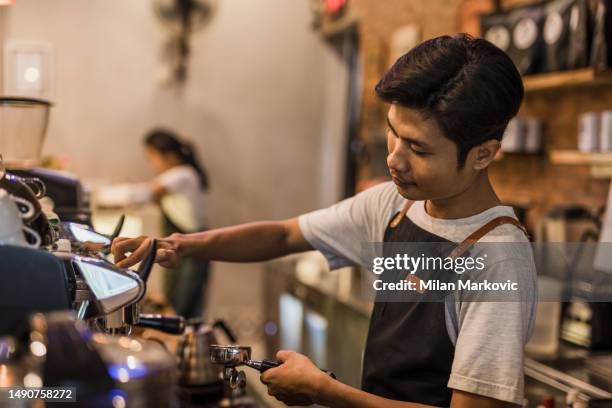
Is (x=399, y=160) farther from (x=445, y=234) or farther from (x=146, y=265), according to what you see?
(x=146, y=265)

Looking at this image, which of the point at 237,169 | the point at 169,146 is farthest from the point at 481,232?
the point at 237,169

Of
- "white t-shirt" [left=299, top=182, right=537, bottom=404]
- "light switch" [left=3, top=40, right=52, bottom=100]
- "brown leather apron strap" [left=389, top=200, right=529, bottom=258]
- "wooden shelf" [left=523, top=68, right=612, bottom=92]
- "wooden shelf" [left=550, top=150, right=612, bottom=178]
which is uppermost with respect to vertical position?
"wooden shelf" [left=523, top=68, right=612, bottom=92]

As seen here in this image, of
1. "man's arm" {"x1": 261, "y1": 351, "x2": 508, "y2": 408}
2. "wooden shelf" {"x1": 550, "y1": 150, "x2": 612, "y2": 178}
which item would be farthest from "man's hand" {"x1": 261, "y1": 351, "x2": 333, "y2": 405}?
"wooden shelf" {"x1": 550, "y1": 150, "x2": 612, "y2": 178}

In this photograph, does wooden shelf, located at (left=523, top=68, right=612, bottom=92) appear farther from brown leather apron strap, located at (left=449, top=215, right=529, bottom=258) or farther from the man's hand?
the man's hand

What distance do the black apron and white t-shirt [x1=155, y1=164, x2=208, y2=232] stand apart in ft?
12.2

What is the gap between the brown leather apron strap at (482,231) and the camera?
118 centimetres

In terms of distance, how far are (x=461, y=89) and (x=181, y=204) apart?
403cm

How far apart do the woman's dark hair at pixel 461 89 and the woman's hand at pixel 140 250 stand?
1.70 ft

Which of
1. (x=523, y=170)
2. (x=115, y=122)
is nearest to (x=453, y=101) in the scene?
(x=523, y=170)

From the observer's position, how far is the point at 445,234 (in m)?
1.25

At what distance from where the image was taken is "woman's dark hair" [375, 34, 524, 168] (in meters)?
1.10

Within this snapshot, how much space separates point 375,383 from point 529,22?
2230 millimetres

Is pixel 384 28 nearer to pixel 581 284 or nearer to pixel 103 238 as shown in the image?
pixel 581 284

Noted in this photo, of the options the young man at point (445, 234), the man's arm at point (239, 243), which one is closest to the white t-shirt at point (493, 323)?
the young man at point (445, 234)
